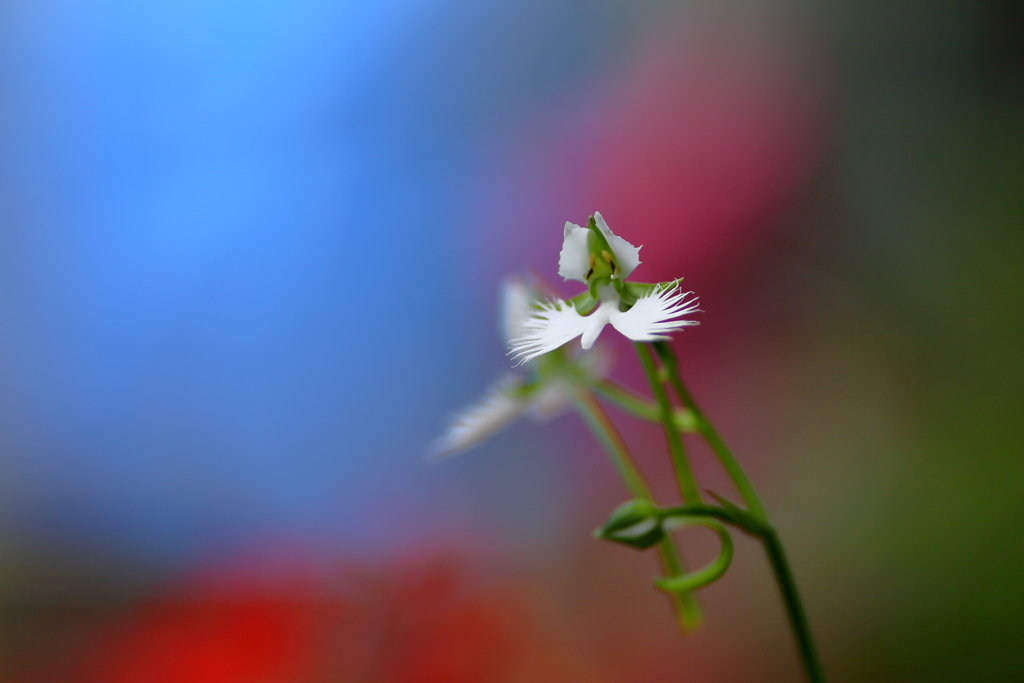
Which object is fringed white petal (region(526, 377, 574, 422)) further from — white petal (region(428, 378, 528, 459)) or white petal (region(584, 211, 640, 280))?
white petal (region(584, 211, 640, 280))

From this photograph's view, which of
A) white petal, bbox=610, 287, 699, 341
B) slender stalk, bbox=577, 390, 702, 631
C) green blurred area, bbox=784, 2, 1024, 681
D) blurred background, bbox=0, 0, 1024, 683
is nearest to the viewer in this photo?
white petal, bbox=610, 287, 699, 341

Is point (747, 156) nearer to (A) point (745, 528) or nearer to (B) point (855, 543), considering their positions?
(B) point (855, 543)

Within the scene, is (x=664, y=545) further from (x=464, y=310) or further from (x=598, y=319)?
(x=464, y=310)

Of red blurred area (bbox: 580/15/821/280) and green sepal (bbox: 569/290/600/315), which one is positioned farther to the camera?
red blurred area (bbox: 580/15/821/280)

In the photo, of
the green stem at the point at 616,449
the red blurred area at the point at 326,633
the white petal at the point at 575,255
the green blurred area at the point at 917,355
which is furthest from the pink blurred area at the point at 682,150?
the white petal at the point at 575,255

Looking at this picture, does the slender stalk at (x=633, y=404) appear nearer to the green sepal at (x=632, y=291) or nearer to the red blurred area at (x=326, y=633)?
the green sepal at (x=632, y=291)

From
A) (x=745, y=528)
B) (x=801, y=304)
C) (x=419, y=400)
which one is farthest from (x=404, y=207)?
(x=745, y=528)

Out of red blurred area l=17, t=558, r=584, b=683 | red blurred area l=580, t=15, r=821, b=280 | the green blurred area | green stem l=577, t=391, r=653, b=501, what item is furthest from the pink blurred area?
green stem l=577, t=391, r=653, b=501
